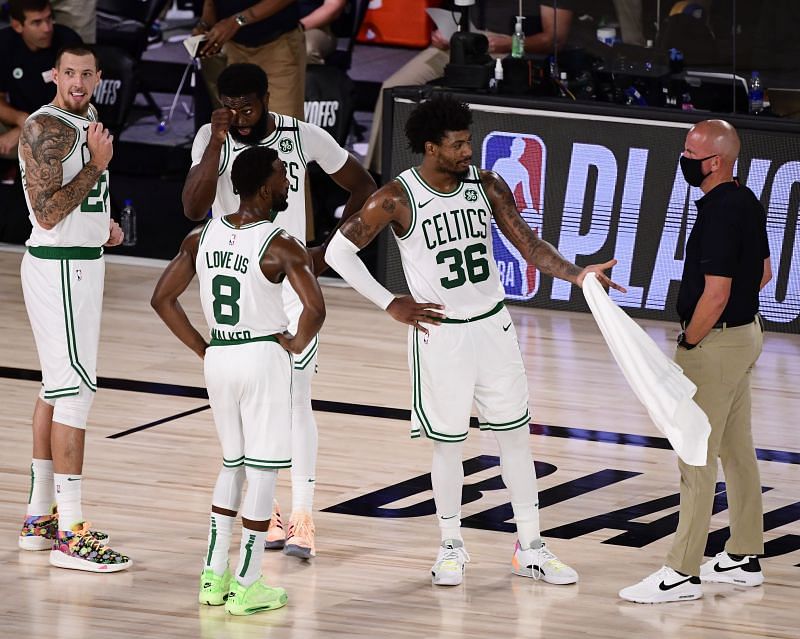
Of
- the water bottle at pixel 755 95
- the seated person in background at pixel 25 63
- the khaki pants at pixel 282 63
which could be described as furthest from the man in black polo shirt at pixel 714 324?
the seated person in background at pixel 25 63

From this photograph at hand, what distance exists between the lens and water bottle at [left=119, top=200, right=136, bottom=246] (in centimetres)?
1188

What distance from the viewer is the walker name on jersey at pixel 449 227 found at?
5973mm

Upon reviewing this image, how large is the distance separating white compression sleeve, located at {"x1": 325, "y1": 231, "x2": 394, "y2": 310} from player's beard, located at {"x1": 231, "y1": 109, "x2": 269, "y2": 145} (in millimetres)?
568

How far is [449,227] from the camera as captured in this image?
598 centimetres

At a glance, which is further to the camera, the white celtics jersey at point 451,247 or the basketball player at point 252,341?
the white celtics jersey at point 451,247

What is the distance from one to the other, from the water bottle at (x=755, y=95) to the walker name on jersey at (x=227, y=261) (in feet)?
18.0

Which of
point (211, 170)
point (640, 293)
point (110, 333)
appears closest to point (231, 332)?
point (211, 170)

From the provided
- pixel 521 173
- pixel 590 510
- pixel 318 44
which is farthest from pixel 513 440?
pixel 318 44

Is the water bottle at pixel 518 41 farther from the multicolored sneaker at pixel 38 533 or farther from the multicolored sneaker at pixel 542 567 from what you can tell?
the multicolored sneaker at pixel 38 533

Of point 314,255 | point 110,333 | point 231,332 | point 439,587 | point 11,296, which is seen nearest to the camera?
point 231,332

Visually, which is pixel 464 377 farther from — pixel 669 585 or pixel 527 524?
pixel 669 585

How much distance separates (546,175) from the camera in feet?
34.3

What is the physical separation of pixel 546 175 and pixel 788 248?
1623mm

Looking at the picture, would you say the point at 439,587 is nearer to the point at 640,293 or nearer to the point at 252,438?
the point at 252,438
